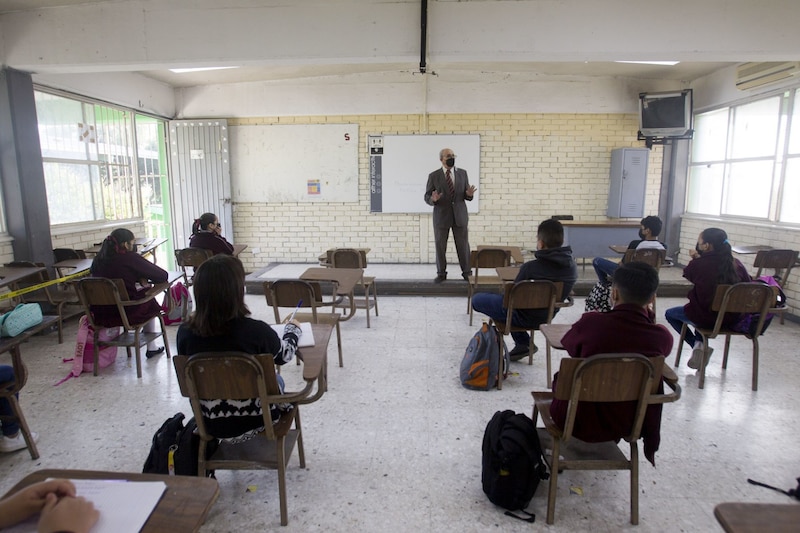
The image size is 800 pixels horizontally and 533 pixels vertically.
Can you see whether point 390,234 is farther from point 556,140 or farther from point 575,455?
point 575,455

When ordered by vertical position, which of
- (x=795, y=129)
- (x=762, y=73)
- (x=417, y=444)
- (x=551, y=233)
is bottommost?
(x=417, y=444)

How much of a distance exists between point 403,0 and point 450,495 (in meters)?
4.22

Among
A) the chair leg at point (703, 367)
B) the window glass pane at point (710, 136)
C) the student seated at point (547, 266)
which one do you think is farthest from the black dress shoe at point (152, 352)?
the window glass pane at point (710, 136)

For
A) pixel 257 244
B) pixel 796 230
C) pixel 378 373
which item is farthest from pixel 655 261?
pixel 257 244

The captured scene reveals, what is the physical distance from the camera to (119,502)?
3.56 ft

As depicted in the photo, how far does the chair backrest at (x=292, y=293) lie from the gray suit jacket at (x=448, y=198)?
8.57 feet

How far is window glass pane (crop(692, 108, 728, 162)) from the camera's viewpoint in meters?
6.86

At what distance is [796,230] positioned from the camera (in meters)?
5.26

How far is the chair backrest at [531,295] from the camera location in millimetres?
3373

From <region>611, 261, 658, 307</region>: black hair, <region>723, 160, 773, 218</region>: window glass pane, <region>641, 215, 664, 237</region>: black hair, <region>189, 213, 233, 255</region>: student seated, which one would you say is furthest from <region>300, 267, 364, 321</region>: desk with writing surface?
<region>723, 160, 773, 218</region>: window glass pane

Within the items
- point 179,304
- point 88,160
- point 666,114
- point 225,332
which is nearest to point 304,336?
point 225,332

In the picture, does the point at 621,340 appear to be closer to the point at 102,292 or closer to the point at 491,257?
the point at 491,257

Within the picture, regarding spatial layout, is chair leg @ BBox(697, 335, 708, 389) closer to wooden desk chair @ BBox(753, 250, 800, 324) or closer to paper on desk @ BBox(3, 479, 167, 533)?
wooden desk chair @ BBox(753, 250, 800, 324)

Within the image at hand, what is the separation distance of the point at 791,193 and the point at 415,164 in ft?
15.8
